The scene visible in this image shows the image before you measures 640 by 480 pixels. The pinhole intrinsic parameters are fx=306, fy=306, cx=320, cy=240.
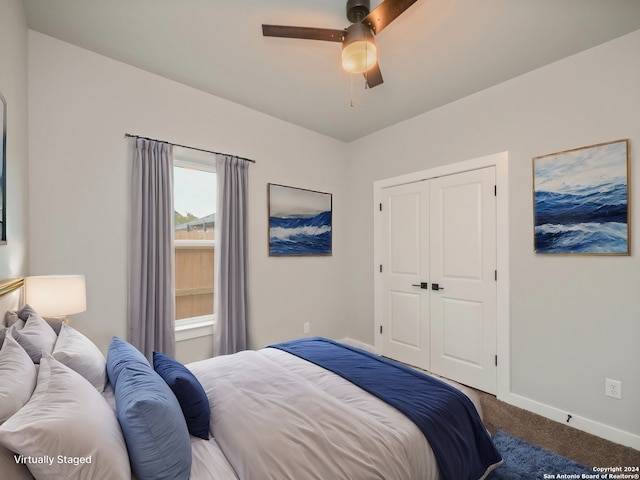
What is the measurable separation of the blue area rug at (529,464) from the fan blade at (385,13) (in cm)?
267

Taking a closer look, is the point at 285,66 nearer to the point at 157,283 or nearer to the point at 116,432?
the point at 157,283

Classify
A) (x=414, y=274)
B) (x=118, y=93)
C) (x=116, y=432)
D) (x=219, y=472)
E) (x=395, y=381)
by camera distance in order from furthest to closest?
1. (x=414, y=274)
2. (x=118, y=93)
3. (x=395, y=381)
4. (x=219, y=472)
5. (x=116, y=432)

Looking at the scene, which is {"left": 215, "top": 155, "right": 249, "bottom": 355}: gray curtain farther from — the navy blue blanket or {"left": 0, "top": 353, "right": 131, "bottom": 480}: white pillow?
{"left": 0, "top": 353, "right": 131, "bottom": 480}: white pillow

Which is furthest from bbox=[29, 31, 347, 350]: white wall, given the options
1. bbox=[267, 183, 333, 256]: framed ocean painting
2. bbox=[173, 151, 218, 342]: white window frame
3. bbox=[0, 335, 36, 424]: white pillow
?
bbox=[0, 335, 36, 424]: white pillow

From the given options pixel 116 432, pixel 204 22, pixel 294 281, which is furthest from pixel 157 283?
pixel 204 22

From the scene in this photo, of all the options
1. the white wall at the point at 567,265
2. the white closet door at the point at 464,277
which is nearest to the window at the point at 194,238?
the white closet door at the point at 464,277

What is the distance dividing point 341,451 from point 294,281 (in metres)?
2.56

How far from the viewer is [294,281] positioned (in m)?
3.69

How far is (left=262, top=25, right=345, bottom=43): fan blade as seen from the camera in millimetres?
1787

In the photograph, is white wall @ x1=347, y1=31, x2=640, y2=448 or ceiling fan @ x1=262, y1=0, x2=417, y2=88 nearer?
ceiling fan @ x1=262, y1=0, x2=417, y2=88

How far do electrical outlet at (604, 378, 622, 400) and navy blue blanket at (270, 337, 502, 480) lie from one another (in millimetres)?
1304

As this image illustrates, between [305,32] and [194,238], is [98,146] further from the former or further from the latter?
[305,32]

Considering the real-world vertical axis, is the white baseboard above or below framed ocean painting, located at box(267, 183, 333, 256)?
below

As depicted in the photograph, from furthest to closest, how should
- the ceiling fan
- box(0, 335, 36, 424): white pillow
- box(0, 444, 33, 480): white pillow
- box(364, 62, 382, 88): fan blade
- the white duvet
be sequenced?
1. box(364, 62, 382, 88): fan blade
2. the ceiling fan
3. the white duvet
4. box(0, 335, 36, 424): white pillow
5. box(0, 444, 33, 480): white pillow
